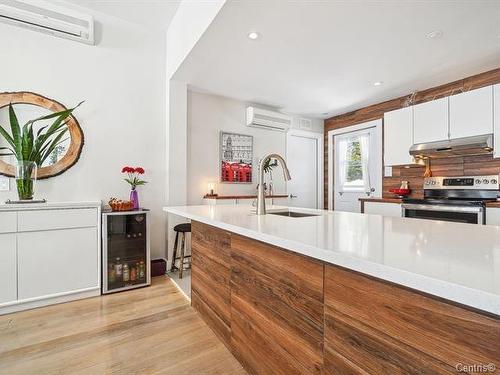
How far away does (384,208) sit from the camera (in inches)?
144

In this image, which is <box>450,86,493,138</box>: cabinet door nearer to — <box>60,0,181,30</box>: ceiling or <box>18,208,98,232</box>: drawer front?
<box>60,0,181,30</box>: ceiling

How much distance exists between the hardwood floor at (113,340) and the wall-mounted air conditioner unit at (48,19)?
2.83 meters

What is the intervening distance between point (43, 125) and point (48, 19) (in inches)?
42.9

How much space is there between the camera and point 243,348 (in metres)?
1.43

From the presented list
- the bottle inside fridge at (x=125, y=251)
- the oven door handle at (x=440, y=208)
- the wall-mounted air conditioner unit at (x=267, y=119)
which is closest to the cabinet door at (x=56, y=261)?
the bottle inside fridge at (x=125, y=251)

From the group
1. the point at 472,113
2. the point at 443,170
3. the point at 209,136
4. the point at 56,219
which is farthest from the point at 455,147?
the point at 56,219

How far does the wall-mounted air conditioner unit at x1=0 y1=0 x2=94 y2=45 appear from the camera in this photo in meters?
2.50

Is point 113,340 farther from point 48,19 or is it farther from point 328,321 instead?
point 48,19

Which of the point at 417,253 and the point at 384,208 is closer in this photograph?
the point at 417,253

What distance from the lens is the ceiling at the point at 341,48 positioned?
6.81 ft

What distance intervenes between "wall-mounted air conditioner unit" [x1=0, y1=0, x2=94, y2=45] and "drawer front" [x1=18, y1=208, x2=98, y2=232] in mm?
1943

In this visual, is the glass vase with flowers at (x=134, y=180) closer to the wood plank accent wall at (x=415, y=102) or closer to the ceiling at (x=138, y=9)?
the ceiling at (x=138, y=9)

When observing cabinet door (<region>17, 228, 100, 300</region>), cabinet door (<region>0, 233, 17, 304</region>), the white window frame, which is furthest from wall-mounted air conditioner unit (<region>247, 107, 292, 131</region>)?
cabinet door (<region>0, 233, 17, 304</region>)

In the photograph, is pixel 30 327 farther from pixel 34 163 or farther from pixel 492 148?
pixel 492 148
